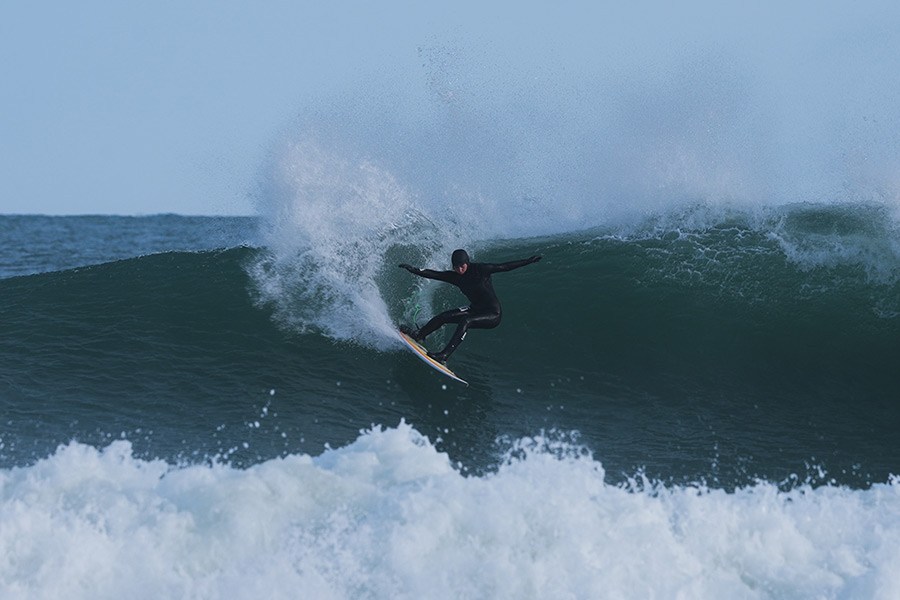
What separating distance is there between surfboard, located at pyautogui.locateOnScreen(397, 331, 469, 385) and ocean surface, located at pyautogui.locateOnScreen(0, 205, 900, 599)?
0.15 metres

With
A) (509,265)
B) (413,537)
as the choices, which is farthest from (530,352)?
(413,537)

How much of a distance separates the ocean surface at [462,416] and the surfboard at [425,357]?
0.15 metres

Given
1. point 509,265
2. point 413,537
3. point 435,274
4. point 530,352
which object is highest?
point 509,265

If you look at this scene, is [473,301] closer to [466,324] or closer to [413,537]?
[466,324]

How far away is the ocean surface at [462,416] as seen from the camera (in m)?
4.61

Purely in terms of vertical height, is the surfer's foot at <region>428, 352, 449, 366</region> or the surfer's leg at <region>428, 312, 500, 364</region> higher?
the surfer's leg at <region>428, 312, 500, 364</region>

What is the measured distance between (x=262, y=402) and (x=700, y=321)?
18.6 feet

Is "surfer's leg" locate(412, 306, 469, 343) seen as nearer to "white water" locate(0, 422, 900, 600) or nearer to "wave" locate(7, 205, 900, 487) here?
"wave" locate(7, 205, 900, 487)

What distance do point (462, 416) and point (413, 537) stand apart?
329cm

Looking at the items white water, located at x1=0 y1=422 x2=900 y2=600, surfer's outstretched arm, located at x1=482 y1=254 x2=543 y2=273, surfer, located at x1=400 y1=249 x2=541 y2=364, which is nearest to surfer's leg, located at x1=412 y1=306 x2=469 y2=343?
surfer, located at x1=400 y1=249 x2=541 y2=364

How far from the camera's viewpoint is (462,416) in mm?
7895

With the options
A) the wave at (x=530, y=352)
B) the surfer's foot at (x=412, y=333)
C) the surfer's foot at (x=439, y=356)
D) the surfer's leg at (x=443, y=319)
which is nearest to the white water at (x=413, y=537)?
the wave at (x=530, y=352)

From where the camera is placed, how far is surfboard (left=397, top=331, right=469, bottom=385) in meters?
8.48

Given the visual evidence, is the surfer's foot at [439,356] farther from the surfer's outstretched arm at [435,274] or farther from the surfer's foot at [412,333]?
the surfer's outstretched arm at [435,274]
